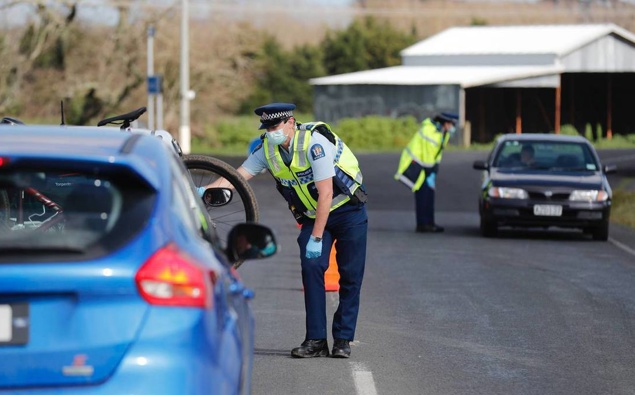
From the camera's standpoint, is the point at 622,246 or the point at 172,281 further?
the point at 622,246

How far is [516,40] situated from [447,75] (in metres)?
8.95

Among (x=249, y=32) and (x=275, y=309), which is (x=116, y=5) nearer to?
(x=249, y=32)

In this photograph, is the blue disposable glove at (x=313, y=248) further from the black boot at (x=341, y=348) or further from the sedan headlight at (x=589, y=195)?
the sedan headlight at (x=589, y=195)

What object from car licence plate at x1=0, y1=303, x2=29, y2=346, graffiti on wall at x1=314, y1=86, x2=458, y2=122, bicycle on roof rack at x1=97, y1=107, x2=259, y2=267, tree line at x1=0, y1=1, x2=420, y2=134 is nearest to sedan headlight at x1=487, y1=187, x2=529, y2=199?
bicycle on roof rack at x1=97, y1=107, x2=259, y2=267

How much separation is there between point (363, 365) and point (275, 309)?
2883 millimetres

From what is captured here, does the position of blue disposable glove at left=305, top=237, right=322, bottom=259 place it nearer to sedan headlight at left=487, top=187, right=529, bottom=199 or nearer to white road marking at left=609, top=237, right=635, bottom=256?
white road marking at left=609, top=237, right=635, bottom=256

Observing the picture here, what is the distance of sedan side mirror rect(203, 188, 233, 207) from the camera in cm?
966

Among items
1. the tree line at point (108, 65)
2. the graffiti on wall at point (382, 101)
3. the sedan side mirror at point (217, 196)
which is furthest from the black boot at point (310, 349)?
the graffiti on wall at point (382, 101)

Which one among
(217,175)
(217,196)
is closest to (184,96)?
(217,175)

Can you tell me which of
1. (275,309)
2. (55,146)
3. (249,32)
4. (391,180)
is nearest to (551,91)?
(249,32)

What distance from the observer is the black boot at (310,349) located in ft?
30.7

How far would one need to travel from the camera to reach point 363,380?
8.58 meters

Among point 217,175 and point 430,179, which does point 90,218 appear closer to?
point 217,175

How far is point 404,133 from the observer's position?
190 feet
